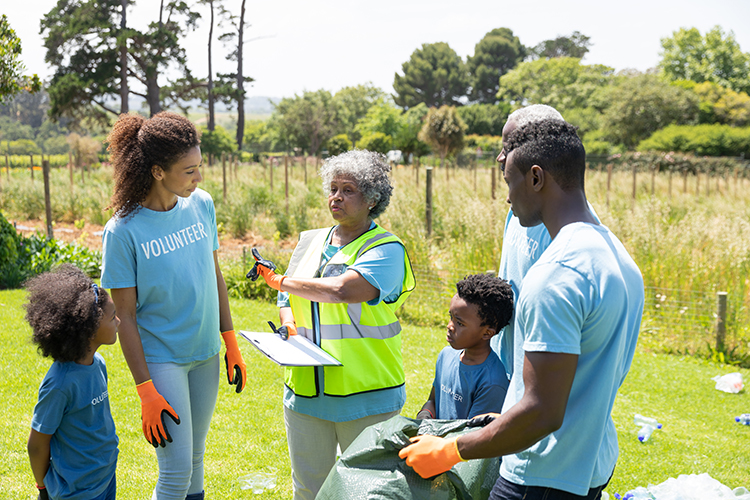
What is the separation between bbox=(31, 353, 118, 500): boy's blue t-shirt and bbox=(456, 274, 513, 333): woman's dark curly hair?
5.10ft

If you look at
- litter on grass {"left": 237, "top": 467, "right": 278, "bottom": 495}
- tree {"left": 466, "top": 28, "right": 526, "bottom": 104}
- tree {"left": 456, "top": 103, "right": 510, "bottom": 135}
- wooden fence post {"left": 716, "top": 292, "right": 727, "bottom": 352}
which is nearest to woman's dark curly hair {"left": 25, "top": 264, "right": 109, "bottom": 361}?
litter on grass {"left": 237, "top": 467, "right": 278, "bottom": 495}

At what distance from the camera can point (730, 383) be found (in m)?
5.34

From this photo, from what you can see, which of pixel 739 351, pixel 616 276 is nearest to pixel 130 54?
pixel 739 351

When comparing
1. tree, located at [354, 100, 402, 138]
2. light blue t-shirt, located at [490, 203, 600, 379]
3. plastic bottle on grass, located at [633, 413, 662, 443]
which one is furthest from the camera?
tree, located at [354, 100, 402, 138]

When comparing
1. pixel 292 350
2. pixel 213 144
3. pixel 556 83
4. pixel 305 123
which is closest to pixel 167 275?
pixel 292 350

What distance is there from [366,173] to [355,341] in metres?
0.76

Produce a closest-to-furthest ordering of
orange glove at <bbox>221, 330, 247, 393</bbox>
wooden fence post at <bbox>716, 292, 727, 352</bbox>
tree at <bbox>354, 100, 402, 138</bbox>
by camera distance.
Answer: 1. orange glove at <bbox>221, 330, 247, 393</bbox>
2. wooden fence post at <bbox>716, 292, 727, 352</bbox>
3. tree at <bbox>354, 100, 402, 138</bbox>

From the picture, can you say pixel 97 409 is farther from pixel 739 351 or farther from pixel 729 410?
pixel 739 351

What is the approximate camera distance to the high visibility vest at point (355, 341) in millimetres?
2463

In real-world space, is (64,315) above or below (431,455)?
above

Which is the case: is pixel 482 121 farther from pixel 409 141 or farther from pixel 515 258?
pixel 515 258

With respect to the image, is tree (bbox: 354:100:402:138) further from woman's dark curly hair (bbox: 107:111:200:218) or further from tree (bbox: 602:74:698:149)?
woman's dark curly hair (bbox: 107:111:200:218)

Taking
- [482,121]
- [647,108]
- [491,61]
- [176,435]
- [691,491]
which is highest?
[491,61]

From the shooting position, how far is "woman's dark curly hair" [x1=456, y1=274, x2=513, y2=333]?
226 cm
